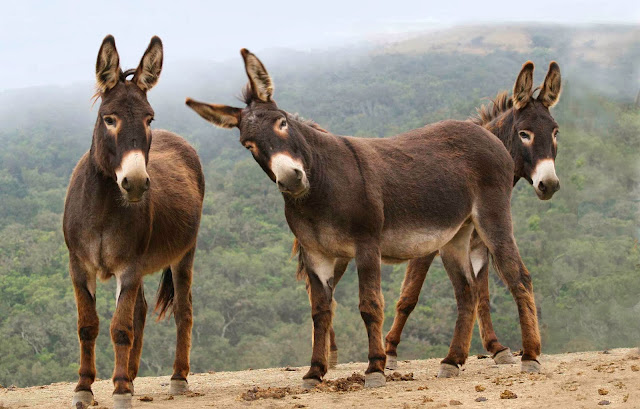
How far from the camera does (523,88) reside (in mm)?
9188

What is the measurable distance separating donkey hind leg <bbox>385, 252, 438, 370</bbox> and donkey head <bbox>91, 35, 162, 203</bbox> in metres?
4.02

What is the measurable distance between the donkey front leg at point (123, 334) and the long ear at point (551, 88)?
5201mm

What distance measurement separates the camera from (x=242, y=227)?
2009 inches

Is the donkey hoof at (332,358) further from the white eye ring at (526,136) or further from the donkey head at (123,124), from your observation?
the donkey head at (123,124)

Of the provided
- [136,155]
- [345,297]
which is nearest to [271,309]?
[345,297]

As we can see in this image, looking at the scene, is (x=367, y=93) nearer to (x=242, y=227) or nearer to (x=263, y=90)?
(x=242, y=227)

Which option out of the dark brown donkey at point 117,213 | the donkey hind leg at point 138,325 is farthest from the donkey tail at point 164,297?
the dark brown donkey at point 117,213

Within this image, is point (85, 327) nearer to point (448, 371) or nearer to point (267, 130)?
point (267, 130)

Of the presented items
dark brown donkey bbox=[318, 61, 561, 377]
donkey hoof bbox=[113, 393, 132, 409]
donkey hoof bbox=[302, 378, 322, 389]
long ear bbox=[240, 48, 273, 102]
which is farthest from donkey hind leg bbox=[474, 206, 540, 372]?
donkey hoof bbox=[113, 393, 132, 409]

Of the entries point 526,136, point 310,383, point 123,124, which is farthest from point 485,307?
point 123,124

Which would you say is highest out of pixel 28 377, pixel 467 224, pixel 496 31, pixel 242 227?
pixel 496 31

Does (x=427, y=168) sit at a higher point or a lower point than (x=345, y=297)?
higher

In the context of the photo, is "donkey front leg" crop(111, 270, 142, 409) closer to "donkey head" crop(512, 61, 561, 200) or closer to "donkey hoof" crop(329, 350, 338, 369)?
"donkey hoof" crop(329, 350, 338, 369)

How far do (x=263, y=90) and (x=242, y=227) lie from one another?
44.0 metres
